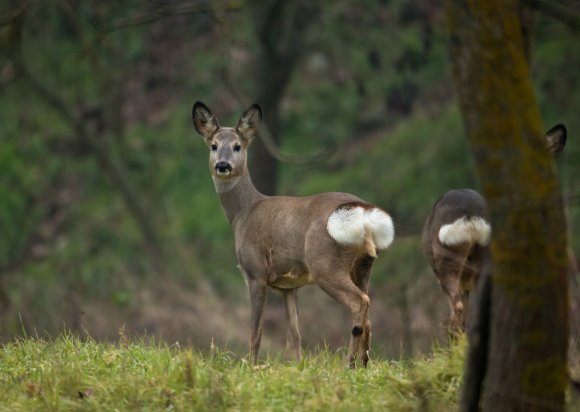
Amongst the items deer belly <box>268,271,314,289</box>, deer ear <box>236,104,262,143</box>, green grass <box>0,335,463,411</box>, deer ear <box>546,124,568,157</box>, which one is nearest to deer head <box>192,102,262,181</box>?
deer ear <box>236,104,262,143</box>

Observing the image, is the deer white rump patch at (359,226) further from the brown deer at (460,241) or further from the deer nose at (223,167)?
the deer nose at (223,167)

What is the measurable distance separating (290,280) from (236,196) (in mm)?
1068

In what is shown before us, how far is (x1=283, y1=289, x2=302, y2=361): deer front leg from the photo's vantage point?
8.36m

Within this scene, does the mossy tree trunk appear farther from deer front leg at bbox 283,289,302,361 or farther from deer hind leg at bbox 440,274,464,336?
deer front leg at bbox 283,289,302,361

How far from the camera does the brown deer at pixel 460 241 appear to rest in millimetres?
8094

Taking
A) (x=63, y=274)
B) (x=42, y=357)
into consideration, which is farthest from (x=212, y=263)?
(x=42, y=357)

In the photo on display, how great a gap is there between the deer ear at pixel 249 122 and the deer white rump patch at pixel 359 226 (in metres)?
1.87

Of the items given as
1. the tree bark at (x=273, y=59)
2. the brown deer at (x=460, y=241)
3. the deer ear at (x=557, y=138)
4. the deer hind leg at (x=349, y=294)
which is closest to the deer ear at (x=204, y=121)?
the brown deer at (x=460, y=241)

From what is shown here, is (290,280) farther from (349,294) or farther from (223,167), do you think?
(223,167)

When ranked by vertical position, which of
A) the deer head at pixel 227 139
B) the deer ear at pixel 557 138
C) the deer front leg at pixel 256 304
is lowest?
the deer front leg at pixel 256 304

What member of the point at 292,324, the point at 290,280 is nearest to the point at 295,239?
the point at 290,280

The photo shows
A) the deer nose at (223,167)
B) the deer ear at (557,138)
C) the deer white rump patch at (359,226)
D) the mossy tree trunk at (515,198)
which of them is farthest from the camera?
the deer nose at (223,167)

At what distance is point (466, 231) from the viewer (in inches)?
320

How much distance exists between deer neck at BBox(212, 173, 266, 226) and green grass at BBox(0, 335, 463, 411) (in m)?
2.33
